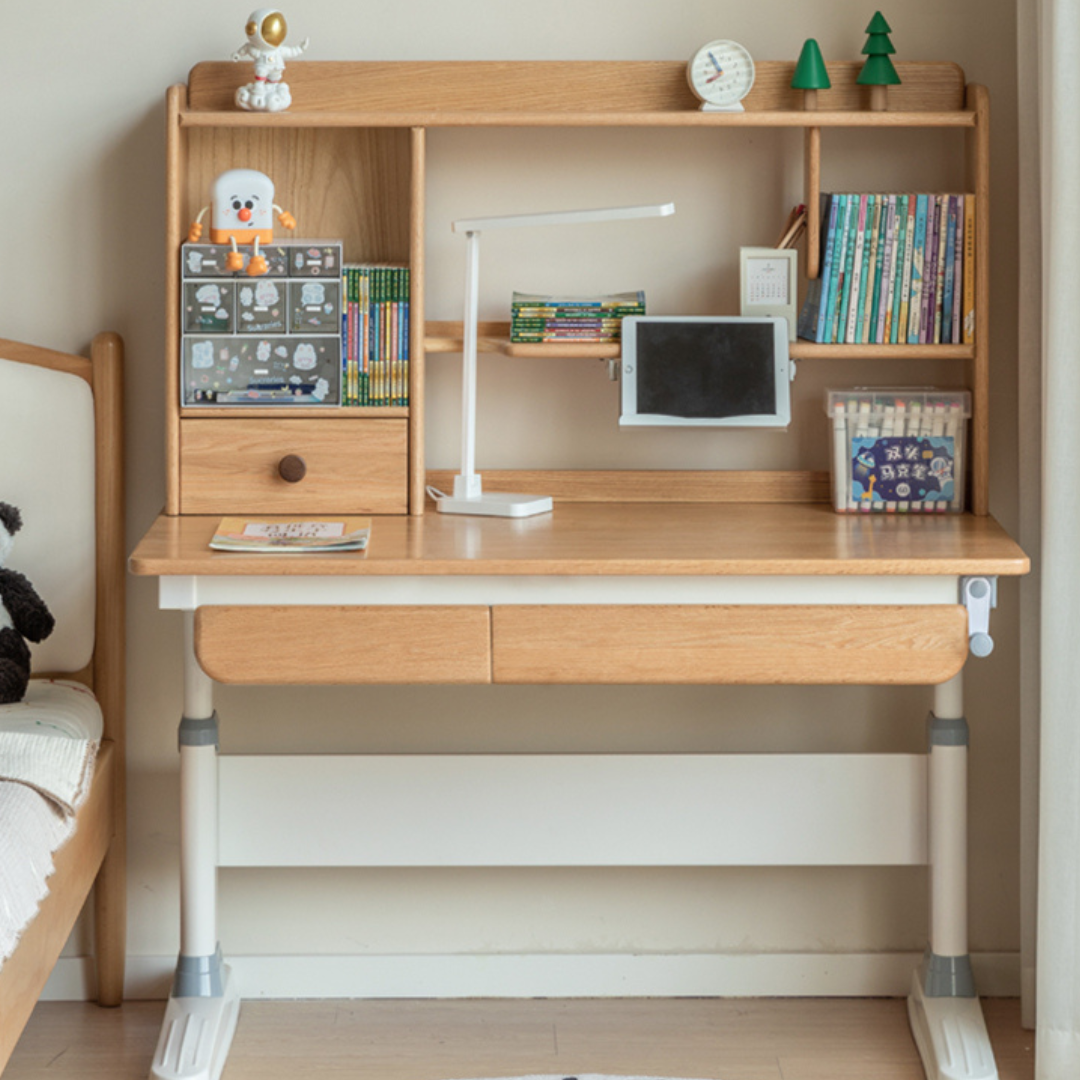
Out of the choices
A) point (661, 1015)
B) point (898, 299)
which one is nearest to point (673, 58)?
point (898, 299)

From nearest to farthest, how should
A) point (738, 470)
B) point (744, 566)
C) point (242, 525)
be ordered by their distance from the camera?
point (744, 566)
point (242, 525)
point (738, 470)

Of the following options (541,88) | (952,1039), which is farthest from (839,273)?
(952,1039)

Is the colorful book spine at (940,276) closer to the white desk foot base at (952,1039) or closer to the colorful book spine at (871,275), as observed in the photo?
the colorful book spine at (871,275)

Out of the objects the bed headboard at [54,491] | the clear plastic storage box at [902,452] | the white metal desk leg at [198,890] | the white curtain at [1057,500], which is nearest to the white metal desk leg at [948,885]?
the white curtain at [1057,500]

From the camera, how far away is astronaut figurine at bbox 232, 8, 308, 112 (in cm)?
194

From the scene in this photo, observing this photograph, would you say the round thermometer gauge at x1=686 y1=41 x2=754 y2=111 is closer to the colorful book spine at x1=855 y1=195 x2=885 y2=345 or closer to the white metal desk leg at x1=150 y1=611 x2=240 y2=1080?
the colorful book spine at x1=855 y1=195 x2=885 y2=345

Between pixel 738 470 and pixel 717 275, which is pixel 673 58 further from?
pixel 738 470

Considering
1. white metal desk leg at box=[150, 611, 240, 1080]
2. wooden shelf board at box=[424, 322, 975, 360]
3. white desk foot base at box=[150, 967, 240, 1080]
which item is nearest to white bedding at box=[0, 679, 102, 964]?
white metal desk leg at box=[150, 611, 240, 1080]

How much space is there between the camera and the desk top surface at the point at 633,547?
1.71m

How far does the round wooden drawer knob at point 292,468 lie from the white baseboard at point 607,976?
2.77 feet

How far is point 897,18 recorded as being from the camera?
2127mm

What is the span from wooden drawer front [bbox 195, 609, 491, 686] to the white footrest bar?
0.39 metres

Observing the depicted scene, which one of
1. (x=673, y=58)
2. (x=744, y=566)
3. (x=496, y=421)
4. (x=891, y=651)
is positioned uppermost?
(x=673, y=58)

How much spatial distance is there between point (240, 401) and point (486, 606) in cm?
58
